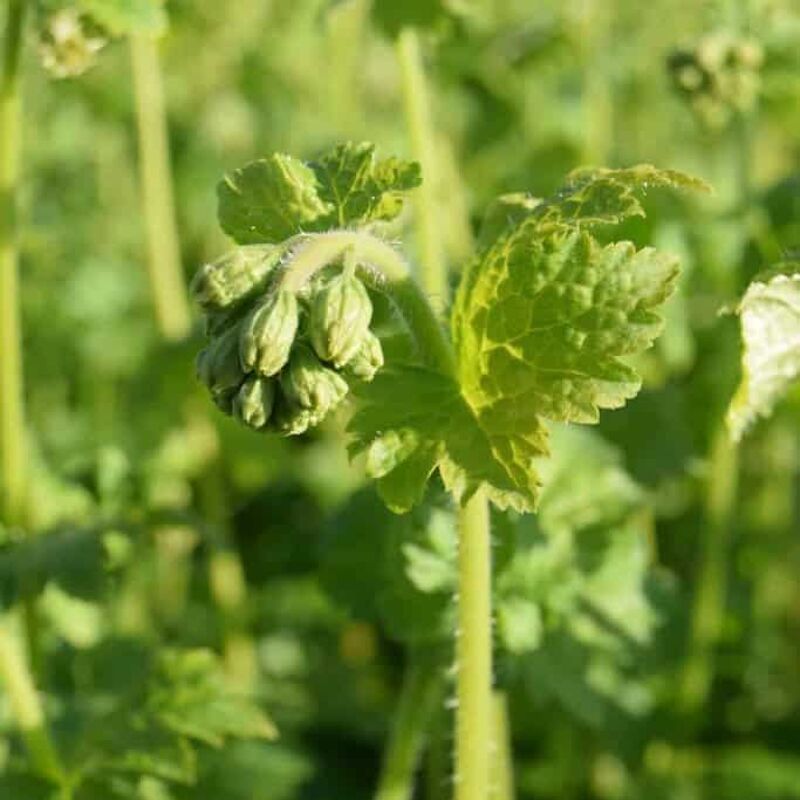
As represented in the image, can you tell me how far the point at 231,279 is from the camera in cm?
178

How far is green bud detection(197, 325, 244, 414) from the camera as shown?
178cm

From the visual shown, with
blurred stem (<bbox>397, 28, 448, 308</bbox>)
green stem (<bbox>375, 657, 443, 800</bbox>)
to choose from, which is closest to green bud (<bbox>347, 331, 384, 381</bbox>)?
blurred stem (<bbox>397, 28, 448, 308</bbox>)

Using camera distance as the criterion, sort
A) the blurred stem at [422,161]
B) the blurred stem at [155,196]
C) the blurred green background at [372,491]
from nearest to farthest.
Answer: the blurred stem at [422,161]
the blurred green background at [372,491]
the blurred stem at [155,196]

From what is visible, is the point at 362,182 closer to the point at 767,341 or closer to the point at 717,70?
the point at 767,341

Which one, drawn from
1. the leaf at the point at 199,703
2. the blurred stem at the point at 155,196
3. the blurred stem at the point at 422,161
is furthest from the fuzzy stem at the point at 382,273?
the blurred stem at the point at 155,196

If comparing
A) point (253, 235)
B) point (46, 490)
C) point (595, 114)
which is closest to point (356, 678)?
point (46, 490)

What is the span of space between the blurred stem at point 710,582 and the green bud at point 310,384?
1.86 m

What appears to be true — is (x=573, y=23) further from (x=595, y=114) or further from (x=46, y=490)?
(x=46, y=490)

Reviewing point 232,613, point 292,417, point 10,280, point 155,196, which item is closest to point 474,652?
point 292,417

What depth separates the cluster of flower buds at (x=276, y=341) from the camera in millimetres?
1726

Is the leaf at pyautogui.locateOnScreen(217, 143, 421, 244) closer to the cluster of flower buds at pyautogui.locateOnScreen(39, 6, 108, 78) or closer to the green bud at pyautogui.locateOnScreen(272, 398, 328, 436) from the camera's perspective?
the green bud at pyautogui.locateOnScreen(272, 398, 328, 436)

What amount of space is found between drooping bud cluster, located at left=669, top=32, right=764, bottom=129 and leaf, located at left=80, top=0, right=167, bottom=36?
121cm

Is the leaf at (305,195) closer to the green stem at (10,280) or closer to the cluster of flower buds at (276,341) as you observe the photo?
the cluster of flower buds at (276,341)

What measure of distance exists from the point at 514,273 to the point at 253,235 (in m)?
0.32
